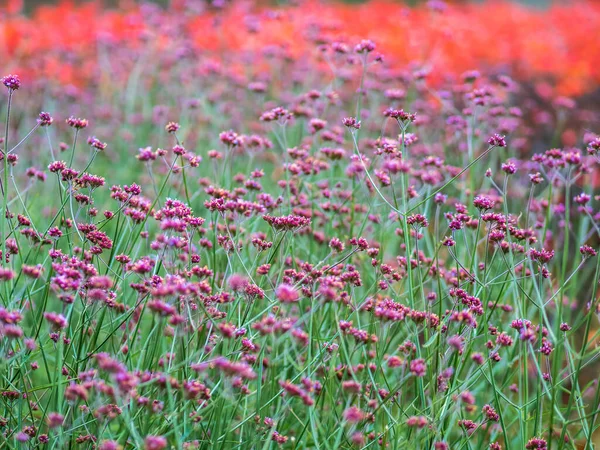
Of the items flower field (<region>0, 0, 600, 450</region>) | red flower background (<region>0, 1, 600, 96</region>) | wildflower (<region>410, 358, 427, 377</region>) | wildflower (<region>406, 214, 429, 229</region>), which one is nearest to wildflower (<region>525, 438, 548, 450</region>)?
flower field (<region>0, 0, 600, 450</region>)

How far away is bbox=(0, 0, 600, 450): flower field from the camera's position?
214cm

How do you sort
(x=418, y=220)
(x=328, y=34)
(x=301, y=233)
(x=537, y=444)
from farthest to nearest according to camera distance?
1. (x=328, y=34)
2. (x=301, y=233)
3. (x=418, y=220)
4. (x=537, y=444)

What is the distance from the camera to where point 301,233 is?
320 cm

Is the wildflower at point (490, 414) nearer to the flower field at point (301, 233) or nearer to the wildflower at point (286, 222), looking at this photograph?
the flower field at point (301, 233)

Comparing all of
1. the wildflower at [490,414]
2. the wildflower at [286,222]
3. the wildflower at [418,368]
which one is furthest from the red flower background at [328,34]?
the wildflower at [418,368]

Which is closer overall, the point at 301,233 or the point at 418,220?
the point at 418,220

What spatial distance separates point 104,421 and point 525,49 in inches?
284

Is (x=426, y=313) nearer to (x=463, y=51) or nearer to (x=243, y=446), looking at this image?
(x=243, y=446)

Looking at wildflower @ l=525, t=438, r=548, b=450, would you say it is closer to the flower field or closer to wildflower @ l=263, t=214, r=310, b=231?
the flower field

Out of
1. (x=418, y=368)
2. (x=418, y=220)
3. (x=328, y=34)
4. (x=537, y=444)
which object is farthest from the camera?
(x=328, y=34)

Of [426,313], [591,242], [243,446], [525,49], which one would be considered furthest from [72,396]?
[525,49]

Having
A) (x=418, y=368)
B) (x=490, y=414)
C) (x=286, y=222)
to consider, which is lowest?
(x=490, y=414)

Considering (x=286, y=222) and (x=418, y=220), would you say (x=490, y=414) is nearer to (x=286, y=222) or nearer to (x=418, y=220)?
(x=418, y=220)

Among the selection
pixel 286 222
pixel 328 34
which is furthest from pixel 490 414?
pixel 328 34
